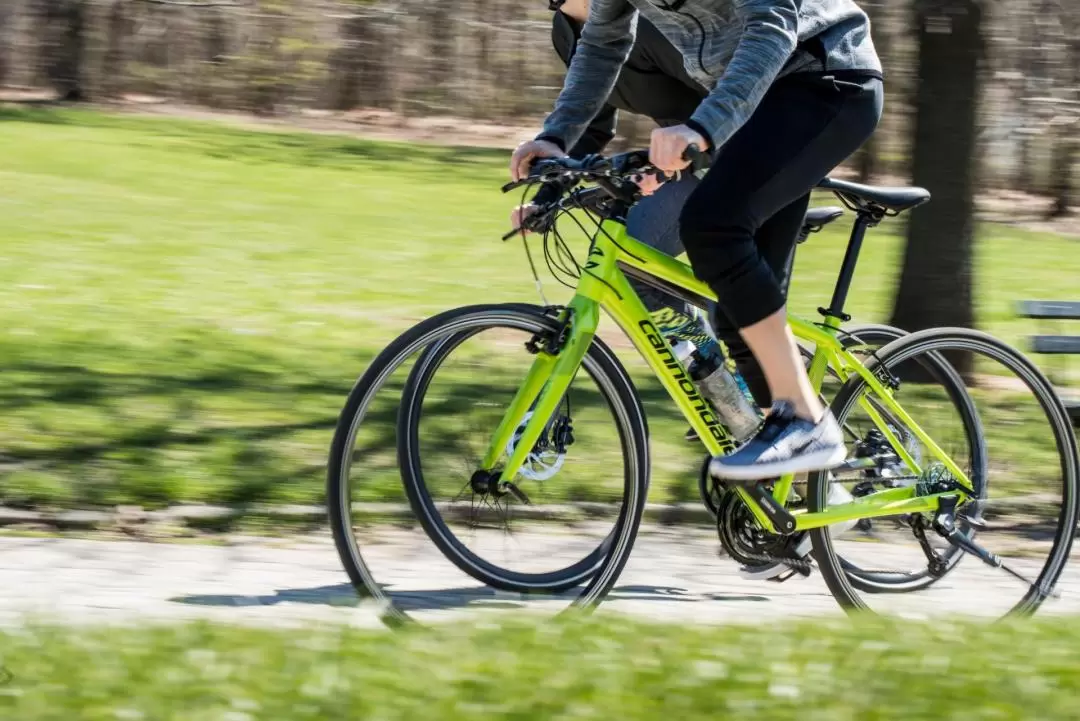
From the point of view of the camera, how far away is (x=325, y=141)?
20.0 meters

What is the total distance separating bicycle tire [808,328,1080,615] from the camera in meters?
4.78

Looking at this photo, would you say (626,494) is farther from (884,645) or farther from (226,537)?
(226,537)

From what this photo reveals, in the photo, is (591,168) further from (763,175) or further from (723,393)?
(723,393)

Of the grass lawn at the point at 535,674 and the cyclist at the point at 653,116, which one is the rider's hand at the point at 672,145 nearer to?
the cyclist at the point at 653,116

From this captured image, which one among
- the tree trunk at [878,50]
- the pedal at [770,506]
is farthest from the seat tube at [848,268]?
the tree trunk at [878,50]

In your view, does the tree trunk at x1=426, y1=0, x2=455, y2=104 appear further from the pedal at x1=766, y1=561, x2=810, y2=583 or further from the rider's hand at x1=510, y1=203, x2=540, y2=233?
the rider's hand at x1=510, y1=203, x2=540, y2=233

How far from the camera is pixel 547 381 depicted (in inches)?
172

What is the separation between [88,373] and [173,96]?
51.0 ft

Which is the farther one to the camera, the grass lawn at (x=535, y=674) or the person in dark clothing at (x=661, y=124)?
the person in dark clothing at (x=661, y=124)

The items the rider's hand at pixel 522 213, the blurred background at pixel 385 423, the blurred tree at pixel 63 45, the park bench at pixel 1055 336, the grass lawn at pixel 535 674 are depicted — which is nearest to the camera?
the grass lawn at pixel 535 674

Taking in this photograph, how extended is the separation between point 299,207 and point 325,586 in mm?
10086

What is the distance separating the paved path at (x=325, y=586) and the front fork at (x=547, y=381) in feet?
1.38

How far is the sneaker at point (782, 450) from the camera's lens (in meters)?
4.46

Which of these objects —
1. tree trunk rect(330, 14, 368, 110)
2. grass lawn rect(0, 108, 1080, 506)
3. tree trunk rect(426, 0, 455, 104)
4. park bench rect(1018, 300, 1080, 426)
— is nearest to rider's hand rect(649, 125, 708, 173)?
grass lawn rect(0, 108, 1080, 506)
